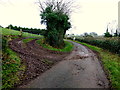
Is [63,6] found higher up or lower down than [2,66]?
higher up

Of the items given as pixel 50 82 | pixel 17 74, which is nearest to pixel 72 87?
pixel 50 82

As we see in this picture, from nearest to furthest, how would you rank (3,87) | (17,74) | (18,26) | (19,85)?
(3,87)
(19,85)
(17,74)
(18,26)

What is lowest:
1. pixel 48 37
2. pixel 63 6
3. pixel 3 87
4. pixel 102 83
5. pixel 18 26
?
pixel 102 83

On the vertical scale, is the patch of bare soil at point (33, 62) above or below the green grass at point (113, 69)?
above

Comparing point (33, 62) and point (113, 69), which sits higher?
point (33, 62)

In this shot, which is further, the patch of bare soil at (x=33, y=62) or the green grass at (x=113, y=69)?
the patch of bare soil at (x=33, y=62)

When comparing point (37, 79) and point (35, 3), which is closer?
point (37, 79)

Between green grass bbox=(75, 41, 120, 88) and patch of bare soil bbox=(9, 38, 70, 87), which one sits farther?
patch of bare soil bbox=(9, 38, 70, 87)

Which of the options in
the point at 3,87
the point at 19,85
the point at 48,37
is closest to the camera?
the point at 3,87

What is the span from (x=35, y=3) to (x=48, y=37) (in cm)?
1354

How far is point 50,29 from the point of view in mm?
15125

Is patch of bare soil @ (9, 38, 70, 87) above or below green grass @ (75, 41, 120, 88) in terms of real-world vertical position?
above

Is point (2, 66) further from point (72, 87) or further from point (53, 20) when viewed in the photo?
point (53, 20)

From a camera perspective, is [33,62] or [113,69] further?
[33,62]
